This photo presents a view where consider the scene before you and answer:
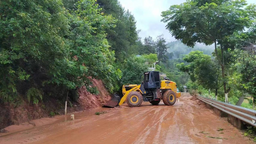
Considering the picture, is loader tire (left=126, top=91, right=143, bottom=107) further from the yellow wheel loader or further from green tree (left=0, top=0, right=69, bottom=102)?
green tree (left=0, top=0, right=69, bottom=102)

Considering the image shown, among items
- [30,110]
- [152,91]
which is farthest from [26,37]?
[152,91]

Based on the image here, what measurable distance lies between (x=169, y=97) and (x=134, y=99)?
309 centimetres

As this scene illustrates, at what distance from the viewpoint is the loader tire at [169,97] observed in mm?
16952

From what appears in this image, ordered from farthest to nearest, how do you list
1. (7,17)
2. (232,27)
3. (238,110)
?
1. (232,27)
2. (238,110)
3. (7,17)

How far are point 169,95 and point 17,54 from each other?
12.6 metres

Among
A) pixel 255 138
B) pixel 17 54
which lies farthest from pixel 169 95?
pixel 17 54

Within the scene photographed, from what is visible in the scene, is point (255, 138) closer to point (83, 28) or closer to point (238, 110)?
point (238, 110)

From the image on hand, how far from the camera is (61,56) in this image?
8.85 meters

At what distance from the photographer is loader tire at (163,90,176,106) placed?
55.6 ft

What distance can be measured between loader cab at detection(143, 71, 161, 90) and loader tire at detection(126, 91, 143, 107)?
48.0 inches

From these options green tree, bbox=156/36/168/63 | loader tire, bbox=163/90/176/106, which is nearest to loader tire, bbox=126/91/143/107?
loader tire, bbox=163/90/176/106

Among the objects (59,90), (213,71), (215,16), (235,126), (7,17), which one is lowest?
(235,126)

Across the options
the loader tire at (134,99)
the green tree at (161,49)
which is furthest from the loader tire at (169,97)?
the green tree at (161,49)

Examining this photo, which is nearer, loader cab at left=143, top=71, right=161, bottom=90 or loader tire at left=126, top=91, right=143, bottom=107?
loader tire at left=126, top=91, right=143, bottom=107
